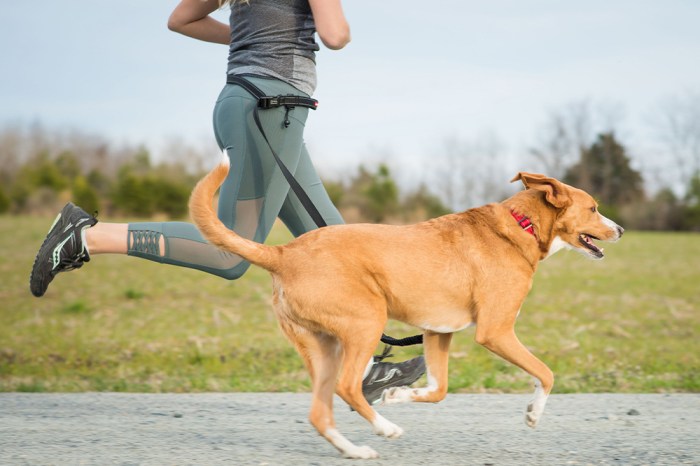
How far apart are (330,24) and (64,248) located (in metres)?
1.97

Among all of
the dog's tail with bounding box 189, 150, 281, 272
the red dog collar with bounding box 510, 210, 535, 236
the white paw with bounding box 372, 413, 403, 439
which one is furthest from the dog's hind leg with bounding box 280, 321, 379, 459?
the red dog collar with bounding box 510, 210, 535, 236

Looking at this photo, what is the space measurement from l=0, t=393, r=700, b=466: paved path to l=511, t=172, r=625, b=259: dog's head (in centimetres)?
112

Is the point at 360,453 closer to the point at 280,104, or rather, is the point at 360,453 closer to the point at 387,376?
the point at 387,376

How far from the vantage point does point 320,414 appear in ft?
13.1

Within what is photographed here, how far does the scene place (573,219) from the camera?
477cm

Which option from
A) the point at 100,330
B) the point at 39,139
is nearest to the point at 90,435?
the point at 100,330

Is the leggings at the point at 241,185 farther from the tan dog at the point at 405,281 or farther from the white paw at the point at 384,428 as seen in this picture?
the white paw at the point at 384,428

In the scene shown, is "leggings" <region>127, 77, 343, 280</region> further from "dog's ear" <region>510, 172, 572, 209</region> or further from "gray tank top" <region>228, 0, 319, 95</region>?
"dog's ear" <region>510, 172, 572, 209</region>

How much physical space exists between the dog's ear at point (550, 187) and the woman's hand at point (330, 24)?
133 cm

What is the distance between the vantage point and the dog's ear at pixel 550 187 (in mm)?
4652

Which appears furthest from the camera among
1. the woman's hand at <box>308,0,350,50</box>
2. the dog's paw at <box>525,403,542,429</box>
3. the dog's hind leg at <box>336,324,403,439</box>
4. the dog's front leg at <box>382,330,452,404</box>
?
the dog's front leg at <box>382,330,452,404</box>

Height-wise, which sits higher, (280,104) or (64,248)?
(280,104)

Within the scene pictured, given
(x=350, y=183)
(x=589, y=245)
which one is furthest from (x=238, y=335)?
(x=350, y=183)

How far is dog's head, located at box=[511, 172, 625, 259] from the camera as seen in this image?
4.68m
